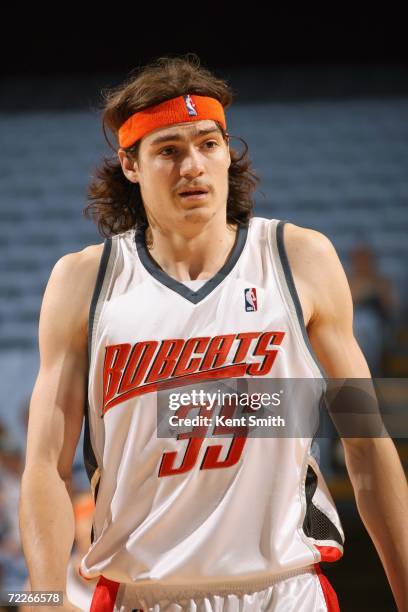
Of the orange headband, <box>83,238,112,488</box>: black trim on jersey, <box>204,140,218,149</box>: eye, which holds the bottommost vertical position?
<box>83,238,112,488</box>: black trim on jersey

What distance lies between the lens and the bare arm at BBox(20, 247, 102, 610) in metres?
1.80

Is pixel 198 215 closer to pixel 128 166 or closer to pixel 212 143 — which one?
pixel 212 143

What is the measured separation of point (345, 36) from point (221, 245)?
5.71 m

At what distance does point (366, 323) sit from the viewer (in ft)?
15.7

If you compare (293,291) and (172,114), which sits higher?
(172,114)

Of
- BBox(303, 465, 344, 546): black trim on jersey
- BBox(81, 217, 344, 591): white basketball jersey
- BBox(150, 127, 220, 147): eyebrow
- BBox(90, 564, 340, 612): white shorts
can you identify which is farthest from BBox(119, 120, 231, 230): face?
BBox(90, 564, 340, 612): white shorts

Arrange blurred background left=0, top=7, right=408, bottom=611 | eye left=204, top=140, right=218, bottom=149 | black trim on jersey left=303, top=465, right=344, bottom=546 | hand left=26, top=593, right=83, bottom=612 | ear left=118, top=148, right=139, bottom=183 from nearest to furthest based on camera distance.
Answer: hand left=26, top=593, right=83, bottom=612, black trim on jersey left=303, top=465, right=344, bottom=546, eye left=204, top=140, right=218, bottom=149, ear left=118, top=148, right=139, bottom=183, blurred background left=0, top=7, right=408, bottom=611

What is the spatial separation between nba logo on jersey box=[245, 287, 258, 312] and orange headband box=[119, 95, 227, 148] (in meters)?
0.40

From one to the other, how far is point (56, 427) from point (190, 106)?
2.51 ft

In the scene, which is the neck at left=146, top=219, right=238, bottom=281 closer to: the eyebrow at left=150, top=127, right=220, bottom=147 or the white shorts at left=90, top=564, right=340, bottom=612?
the eyebrow at left=150, top=127, right=220, bottom=147

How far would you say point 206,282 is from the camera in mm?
1934

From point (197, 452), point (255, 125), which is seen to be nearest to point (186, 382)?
point (197, 452)

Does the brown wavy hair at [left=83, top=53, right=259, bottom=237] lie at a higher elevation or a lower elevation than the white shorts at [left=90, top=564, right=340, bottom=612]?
higher

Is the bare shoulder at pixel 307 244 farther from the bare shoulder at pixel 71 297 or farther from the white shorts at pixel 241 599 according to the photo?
the white shorts at pixel 241 599
